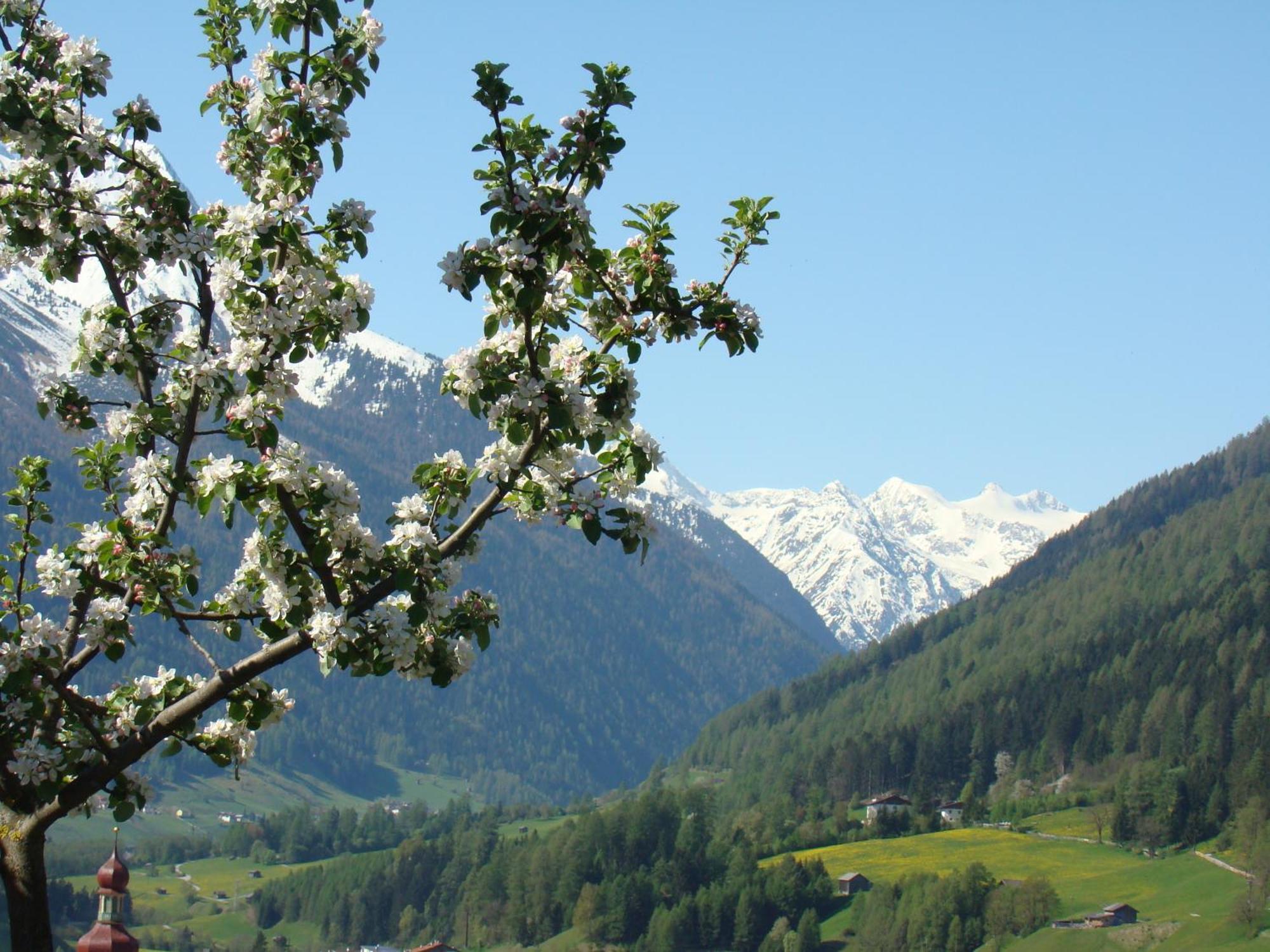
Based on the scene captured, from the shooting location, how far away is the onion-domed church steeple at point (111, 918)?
43.3 metres

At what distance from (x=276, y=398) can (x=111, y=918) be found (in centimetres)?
4396

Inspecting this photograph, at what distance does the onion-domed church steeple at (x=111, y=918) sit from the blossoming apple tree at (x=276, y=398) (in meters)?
32.0

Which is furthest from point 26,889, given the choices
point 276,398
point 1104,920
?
point 1104,920

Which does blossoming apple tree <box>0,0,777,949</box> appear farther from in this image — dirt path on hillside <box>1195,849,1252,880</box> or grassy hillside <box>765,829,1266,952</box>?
dirt path on hillside <box>1195,849,1252,880</box>

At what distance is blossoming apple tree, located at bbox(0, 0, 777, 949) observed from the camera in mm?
10586

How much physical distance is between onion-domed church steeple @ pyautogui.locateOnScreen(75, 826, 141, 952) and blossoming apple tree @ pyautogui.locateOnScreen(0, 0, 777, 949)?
105 feet

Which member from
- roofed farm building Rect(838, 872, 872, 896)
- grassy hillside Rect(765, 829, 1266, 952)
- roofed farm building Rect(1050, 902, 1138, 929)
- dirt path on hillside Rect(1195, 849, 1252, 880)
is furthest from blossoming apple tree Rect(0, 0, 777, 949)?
roofed farm building Rect(838, 872, 872, 896)

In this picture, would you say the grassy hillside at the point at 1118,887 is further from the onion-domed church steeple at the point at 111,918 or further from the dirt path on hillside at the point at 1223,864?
the onion-domed church steeple at the point at 111,918

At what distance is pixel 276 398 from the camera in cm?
1116

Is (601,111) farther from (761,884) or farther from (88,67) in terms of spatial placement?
(761,884)

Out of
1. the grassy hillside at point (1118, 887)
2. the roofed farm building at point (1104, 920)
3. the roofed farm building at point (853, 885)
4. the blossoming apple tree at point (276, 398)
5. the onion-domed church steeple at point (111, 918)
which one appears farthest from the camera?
the roofed farm building at point (853, 885)

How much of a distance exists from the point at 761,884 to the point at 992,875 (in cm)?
2774

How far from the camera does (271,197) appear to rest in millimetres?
11578

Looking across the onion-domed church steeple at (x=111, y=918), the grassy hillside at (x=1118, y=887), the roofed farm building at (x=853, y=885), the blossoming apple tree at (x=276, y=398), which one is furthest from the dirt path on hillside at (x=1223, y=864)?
the blossoming apple tree at (x=276, y=398)
